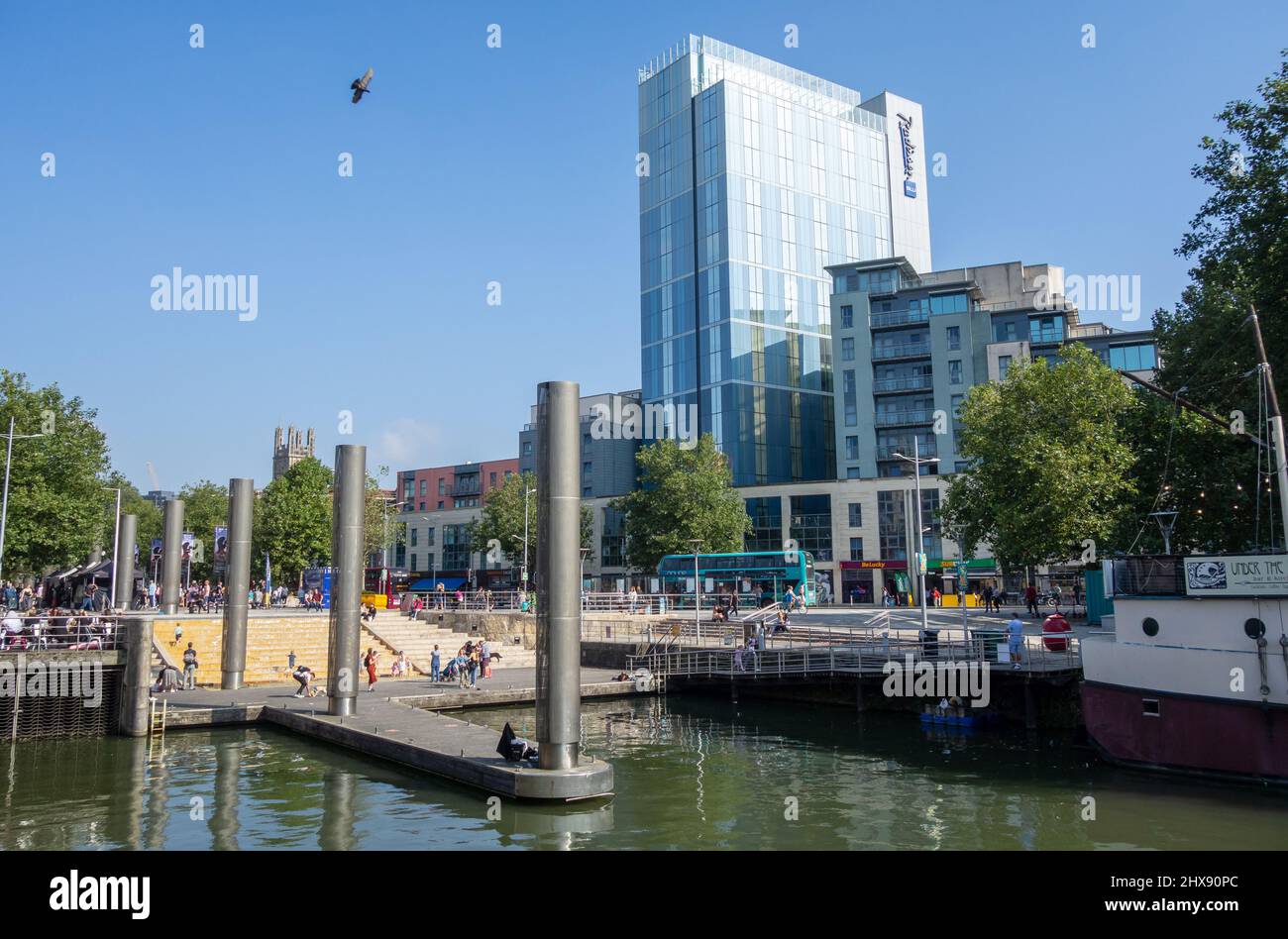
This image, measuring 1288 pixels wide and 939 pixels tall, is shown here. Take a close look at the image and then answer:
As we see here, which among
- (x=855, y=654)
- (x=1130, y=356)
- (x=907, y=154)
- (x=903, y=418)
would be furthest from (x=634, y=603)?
(x=907, y=154)

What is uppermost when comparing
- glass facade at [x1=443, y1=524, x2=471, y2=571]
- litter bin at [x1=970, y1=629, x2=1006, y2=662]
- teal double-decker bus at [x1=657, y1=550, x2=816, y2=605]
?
glass facade at [x1=443, y1=524, x2=471, y2=571]

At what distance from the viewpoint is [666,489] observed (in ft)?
252

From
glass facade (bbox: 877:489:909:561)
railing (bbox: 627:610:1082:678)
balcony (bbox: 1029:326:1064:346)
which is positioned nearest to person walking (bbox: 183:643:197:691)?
railing (bbox: 627:610:1082:678)

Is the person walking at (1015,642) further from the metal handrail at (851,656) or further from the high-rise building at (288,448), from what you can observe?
the high-rise building at (288,448)

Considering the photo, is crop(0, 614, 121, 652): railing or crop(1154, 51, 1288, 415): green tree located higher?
crop(1154, 51, 1288, 415): green tree

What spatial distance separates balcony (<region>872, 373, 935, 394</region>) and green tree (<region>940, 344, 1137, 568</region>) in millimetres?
31832

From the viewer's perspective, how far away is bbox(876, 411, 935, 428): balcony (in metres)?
82.0

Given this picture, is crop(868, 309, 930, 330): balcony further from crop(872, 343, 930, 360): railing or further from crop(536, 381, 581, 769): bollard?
crop(536, 381, 581, 769): bollard

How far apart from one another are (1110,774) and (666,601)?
40.1 meters

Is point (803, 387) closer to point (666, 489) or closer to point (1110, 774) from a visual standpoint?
point (666, 489)

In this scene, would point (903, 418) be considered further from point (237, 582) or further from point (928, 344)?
point (237, 582)

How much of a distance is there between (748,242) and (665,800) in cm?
7994

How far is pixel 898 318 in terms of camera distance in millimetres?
83875
